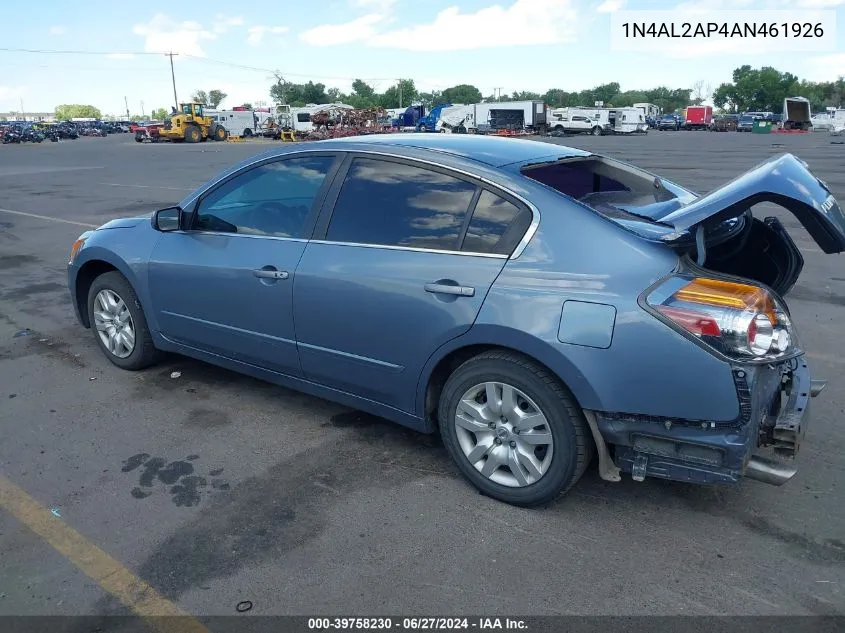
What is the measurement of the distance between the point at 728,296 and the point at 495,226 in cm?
102

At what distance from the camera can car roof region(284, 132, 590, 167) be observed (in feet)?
11.3

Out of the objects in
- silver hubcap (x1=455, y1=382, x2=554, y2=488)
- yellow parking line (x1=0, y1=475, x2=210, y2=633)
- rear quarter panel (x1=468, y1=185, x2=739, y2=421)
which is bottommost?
yellow parking line (x1=0, y1=475, x2=210, y2=633)

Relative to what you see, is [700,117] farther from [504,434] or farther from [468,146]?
[504,434]

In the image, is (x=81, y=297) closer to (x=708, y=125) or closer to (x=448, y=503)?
(x=448, y=503)

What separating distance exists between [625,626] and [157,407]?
3090 millimetres

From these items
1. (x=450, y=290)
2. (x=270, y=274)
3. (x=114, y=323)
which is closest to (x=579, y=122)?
(x=114, y=323)

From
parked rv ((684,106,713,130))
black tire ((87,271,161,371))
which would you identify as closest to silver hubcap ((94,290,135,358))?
black tire ((87,271,161,371))

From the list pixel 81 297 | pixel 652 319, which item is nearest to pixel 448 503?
pixel 652 319

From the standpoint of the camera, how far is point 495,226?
10.3 ft

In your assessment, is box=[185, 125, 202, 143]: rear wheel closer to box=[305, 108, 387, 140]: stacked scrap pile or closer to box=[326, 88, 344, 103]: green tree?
box=[305, 108, 387, 140]: stacked scrap pile

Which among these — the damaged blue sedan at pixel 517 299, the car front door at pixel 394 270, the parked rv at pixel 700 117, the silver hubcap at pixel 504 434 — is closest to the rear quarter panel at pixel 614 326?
the damaged blue sedan at pixel 517 299

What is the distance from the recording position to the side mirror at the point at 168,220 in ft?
14.1

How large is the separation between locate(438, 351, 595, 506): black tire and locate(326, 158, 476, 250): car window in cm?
59

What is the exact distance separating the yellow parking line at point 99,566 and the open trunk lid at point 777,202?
7.88 feet
